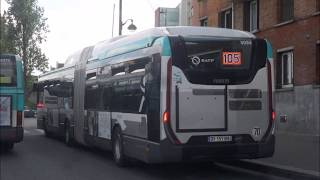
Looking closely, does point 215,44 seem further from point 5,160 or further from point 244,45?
point 5,160

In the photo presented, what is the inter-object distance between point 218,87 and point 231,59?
624mm

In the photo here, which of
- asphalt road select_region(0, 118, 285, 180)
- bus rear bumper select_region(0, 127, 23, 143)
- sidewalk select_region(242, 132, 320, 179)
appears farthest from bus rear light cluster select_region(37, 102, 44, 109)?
sidewalk select_region(242, 132, 320, 179)

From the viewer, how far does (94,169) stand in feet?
46.5

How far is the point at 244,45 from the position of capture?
12.6 m

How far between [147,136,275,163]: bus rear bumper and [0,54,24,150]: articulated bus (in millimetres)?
6214

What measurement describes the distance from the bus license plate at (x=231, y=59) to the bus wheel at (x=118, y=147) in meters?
3.21

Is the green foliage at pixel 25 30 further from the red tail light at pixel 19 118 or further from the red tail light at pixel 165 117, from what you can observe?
the red tail light at pixel 165 117

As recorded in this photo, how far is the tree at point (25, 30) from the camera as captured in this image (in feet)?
232

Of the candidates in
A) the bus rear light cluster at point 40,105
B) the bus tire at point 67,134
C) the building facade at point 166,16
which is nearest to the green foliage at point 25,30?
the building facade at point 166,16

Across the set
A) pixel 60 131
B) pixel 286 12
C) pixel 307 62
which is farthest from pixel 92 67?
pixel 286 12

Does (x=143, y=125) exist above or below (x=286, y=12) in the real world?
A: below

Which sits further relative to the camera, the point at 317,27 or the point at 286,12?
the point at 286,12

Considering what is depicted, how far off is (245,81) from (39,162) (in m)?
5.90

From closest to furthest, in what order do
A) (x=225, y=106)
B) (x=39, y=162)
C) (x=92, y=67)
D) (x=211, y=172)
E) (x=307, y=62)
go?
(x=225, y=106)
(x=211, y=172)
(x=39, y=162)
(x=92, y=67)
(x=307, y=62)
